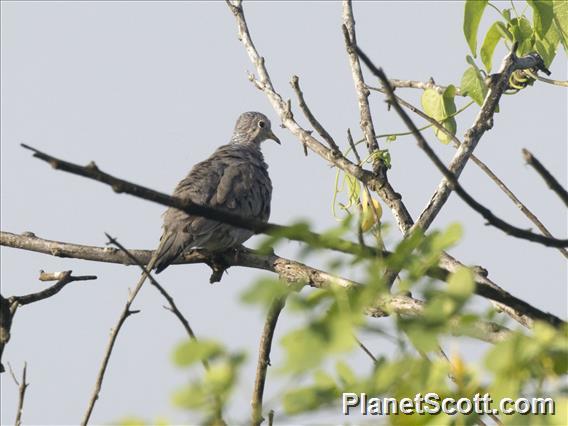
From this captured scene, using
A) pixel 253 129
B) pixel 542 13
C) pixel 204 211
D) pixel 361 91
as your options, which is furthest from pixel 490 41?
pixel 253 129

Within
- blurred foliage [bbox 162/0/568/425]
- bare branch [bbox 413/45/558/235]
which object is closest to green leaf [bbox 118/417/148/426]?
blurred foliage [bbox 162/0/568/425]

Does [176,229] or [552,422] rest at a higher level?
[176,229]

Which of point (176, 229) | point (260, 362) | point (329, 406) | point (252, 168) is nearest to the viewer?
point (329, 406)

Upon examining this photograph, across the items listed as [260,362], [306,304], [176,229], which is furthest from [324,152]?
[306,304]

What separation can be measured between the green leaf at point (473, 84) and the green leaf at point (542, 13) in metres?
0.65

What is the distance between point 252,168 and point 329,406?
700 cm

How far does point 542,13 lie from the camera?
4.47 metres

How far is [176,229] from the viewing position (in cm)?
768

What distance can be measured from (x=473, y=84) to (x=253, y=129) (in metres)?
6.21

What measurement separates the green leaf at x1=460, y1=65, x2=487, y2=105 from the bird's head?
5882 millimetres

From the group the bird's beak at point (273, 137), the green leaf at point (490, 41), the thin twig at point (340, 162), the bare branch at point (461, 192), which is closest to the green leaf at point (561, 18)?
the green leaf at point (490, 41)

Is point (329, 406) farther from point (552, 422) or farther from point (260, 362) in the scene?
point (260, 362)

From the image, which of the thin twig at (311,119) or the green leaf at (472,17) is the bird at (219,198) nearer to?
the thin twig at (311,119)

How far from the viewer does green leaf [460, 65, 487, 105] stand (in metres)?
5.34
